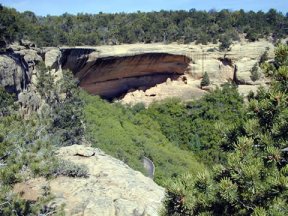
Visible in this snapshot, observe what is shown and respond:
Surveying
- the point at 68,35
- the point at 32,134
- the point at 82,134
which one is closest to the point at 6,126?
the point at 32,134

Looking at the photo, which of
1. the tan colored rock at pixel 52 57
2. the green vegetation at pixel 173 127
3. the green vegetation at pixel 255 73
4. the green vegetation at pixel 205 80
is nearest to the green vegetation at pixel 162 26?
the green vegetation at pixel 173 127

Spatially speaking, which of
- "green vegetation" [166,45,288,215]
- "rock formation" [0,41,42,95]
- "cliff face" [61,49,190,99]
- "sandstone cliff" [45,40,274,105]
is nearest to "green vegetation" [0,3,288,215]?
"green vegetation" [166,45,288,215]

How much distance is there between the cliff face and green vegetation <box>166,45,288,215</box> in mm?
28023

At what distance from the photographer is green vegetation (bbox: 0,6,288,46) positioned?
39.5 metres

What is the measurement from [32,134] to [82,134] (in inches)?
533

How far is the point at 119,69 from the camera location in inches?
1470

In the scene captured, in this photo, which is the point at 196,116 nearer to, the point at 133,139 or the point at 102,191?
the point at 133,139

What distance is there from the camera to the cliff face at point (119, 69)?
34312mm

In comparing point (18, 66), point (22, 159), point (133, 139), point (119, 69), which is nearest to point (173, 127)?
point (119, 69)

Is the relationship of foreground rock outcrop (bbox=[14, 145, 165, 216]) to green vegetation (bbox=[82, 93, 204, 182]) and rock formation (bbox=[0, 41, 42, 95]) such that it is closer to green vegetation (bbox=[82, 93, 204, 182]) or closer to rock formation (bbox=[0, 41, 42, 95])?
rock formation (bbox=[0, 41, 42, 95])

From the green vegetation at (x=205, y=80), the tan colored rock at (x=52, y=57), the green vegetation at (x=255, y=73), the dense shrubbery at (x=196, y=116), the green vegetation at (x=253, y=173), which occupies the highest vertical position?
the green vegetation at (x=253, y=173)

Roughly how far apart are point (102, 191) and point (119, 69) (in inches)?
1028

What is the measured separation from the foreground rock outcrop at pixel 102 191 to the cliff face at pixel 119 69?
68.3 ft

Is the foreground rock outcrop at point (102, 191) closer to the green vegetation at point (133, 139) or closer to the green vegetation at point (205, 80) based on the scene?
the green vegetation at point (133, 139)
